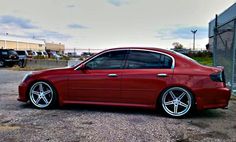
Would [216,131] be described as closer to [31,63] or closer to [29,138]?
[29,138]

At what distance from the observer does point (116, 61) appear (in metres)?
6.50

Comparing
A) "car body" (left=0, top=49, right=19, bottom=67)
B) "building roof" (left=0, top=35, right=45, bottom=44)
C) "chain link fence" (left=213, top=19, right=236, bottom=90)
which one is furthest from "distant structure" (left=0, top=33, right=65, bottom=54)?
"chain link fence" (left=213, top=19, right=236, bottom=90)

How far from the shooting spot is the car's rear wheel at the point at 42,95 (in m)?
6.69

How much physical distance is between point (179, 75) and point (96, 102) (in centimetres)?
190

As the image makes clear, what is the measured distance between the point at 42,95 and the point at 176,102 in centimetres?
304

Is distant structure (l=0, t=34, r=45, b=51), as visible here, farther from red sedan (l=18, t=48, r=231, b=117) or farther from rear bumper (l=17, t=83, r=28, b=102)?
red sedan (l=18, t=48, r=231, b=117)

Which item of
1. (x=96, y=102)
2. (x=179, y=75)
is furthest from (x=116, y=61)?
(x=179, y=75)

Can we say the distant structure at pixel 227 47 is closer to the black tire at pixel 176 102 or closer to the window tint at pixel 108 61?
the black tire at pixel 176 102

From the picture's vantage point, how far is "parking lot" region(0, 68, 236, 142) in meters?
4.65

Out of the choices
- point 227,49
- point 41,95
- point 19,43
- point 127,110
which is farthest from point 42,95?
point 19,43

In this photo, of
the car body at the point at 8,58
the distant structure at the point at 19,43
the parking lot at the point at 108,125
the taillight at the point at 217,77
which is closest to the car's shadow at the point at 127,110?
the parking lot at the point at 108,125

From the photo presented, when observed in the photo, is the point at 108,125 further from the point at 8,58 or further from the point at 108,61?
the point at 8,58

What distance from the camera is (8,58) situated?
25594 millimetres

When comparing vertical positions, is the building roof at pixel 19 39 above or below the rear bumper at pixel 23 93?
above
